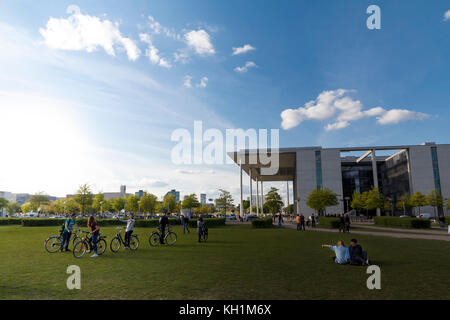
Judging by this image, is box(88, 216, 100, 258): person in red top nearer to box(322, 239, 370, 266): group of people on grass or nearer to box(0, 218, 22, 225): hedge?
box(322, 239, 370, 266): group of people on grass

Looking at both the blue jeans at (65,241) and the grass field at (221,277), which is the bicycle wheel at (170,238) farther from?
the blue jeans at (65,241)

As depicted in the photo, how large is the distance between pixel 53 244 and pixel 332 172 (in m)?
59.5

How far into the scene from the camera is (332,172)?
63.3 m

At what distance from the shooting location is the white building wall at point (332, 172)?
6259 centimetres


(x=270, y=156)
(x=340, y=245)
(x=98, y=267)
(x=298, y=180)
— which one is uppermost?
(x=270, y=156)

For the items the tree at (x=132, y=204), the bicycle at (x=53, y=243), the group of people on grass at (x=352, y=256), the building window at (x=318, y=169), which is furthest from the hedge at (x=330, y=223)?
the tree at (x=132, y=204)

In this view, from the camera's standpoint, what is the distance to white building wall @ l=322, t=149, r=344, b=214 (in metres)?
62.6

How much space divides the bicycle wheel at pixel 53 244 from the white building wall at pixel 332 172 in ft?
190

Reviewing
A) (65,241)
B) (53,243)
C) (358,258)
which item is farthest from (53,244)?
(358,258)

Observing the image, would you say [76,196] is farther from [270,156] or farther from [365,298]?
[365,298]

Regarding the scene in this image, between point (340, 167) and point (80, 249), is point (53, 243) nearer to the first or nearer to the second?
point (80, 249)
